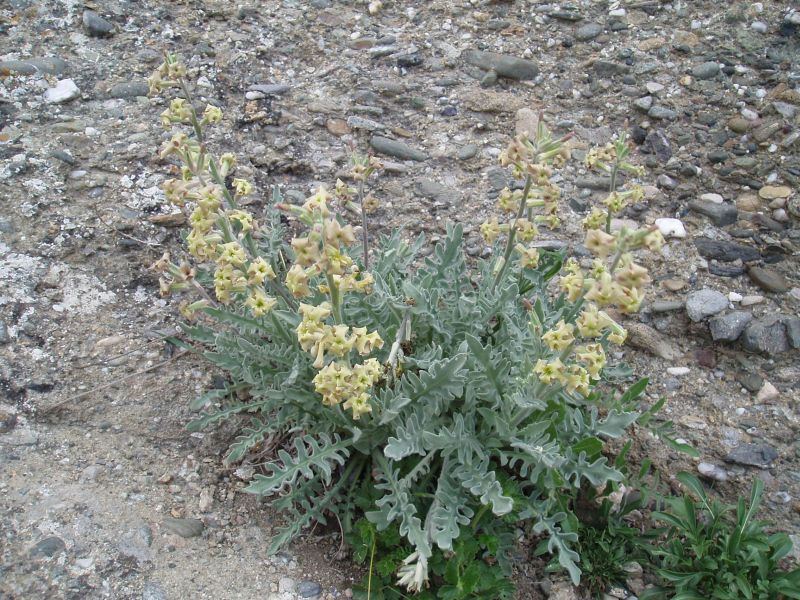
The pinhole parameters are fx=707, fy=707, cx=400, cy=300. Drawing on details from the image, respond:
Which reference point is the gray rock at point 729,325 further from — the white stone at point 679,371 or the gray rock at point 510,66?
the gray rock at point 510,66

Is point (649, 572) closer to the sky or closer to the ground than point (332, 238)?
closer to the ground

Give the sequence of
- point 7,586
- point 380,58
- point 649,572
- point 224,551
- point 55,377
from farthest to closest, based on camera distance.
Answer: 1. point 380,58
2. point 55,377
3. point 649,572
4. point 224,551
5. point 7,586

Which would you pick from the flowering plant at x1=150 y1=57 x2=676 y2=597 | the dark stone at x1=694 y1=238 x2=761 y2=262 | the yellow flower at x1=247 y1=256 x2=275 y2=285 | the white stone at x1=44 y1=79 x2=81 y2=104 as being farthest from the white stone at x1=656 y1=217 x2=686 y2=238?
the white stone at x1=44 y1=79 x2=81 y2=104

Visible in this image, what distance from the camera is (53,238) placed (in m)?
4.13

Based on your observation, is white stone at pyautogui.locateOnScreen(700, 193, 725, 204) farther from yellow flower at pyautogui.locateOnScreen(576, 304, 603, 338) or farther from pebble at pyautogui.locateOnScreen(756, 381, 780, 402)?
yellow flower at pyautogui.locateOnScreen(576, 304, 603, 338)

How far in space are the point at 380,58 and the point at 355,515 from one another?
3.72 m

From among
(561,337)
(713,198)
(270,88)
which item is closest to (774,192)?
(713,198)

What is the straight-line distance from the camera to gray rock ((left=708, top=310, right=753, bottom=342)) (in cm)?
398

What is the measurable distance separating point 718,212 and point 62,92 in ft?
14.9

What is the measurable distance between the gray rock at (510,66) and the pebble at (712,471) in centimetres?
322

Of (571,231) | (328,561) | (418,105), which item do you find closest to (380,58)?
Answer: (418,105)

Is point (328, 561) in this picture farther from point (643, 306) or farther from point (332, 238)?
point (643, 306)

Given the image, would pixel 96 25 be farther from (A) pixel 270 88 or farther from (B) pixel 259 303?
(B) pixel 259 303

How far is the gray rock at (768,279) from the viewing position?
13.6 feet
